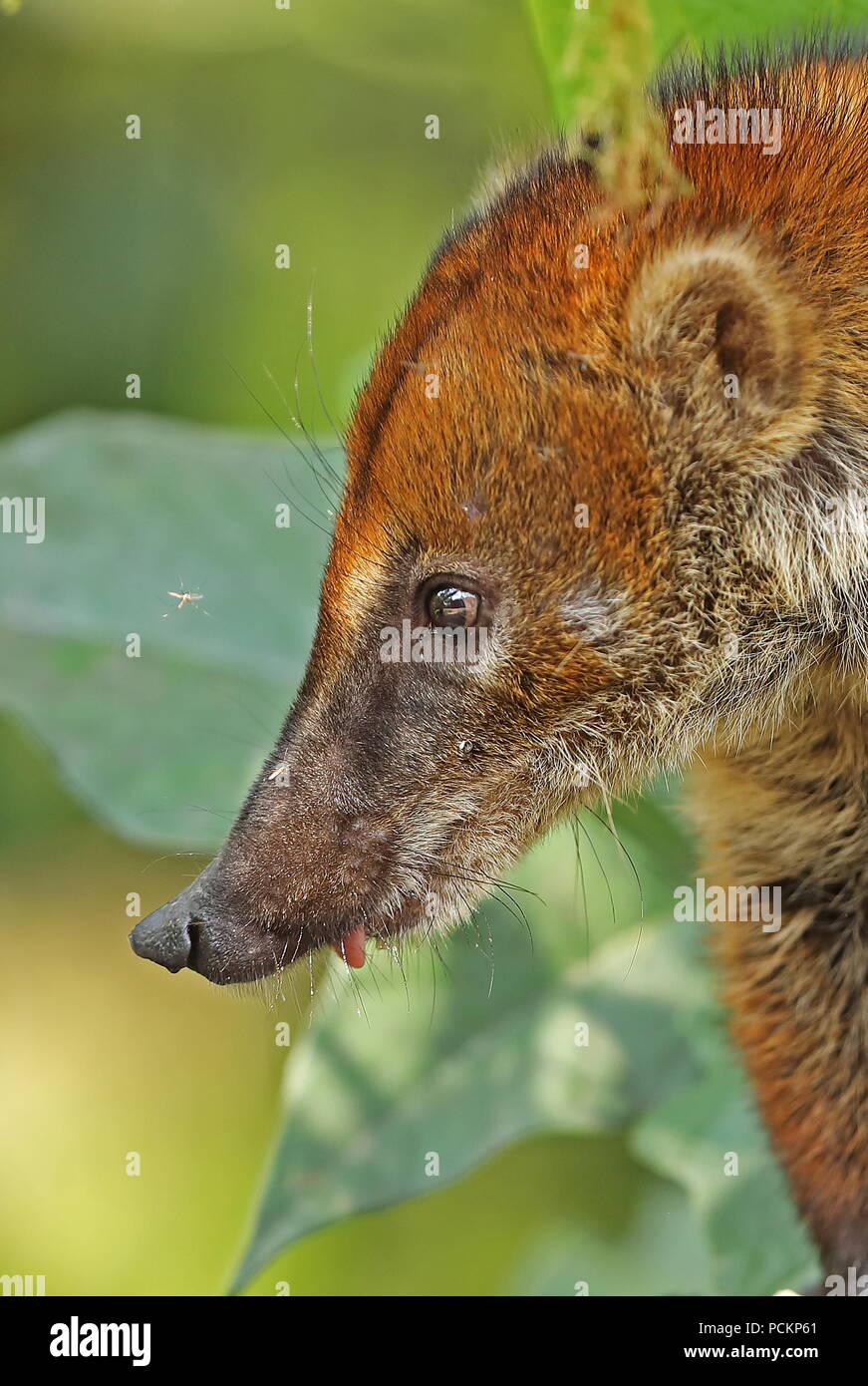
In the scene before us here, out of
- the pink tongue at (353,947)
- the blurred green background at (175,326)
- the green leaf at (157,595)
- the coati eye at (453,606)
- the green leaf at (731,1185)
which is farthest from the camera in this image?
the blurred green background at (175,326)

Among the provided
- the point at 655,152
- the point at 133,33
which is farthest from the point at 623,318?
the point at 133,33

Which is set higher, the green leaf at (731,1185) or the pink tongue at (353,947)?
the pink tongue at (353,947)

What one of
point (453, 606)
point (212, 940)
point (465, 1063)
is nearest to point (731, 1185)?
point (465, 1063)

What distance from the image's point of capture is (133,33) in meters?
4.53

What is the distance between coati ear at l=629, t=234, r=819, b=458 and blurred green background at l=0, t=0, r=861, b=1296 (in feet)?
4.71

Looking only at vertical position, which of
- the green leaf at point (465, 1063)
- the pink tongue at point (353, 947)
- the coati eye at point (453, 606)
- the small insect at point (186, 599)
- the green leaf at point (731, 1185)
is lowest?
the green leaf at point (731, 1185)

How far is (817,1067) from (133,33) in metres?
3.67

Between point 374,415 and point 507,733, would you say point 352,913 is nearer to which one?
point 507,733

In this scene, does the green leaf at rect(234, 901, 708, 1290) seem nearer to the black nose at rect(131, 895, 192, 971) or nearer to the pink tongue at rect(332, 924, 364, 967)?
the pink tongue at rect(332, 924, 364, 967)

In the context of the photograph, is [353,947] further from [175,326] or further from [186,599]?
[175,326]

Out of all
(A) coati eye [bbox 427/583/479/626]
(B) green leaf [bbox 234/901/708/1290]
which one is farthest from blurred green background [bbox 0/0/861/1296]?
(A) coati eye [bbox 427/583/479/626]

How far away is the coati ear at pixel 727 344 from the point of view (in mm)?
1971

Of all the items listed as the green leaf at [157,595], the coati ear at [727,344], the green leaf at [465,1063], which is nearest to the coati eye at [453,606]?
the coati ear at [727,344]

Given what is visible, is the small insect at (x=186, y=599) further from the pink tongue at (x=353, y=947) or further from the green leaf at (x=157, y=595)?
the pink tongue at (x=353, y=947)
